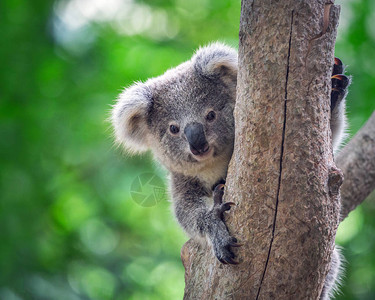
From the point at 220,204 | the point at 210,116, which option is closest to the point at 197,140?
the point at 210,116

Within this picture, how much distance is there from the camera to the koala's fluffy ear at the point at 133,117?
3.65 m

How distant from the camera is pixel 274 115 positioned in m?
2.38

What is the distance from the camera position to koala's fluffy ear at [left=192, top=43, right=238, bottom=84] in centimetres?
346

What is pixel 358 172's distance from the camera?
4.22m

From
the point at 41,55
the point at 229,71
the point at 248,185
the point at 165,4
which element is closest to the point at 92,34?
the point at 41,55

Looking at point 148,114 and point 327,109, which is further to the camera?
point 148,114

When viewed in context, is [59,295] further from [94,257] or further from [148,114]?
[148,114]

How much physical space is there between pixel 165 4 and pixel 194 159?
353 centimetres

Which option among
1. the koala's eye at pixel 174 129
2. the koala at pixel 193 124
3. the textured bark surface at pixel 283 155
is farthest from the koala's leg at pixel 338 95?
the koala's eye at pixel 174 129

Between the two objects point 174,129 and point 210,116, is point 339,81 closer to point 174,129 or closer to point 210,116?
point 210,116

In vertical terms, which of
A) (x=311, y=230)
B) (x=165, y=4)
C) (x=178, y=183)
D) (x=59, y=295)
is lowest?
(x=59, y=295)

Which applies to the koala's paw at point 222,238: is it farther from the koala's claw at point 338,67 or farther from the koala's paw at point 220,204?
the koala's claw at point 338,67

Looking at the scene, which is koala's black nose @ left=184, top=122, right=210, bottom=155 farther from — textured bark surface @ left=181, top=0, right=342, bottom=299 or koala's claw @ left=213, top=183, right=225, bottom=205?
textured bark surface @ left=181, top=0, right=342, bottom=299

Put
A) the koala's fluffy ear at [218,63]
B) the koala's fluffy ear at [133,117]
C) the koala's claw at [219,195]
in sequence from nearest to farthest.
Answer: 1. the koala's claw at [219,195]
2. the koala's fluffy ear at [218,63]
3. the koala's fluffy ear at [133,117]
